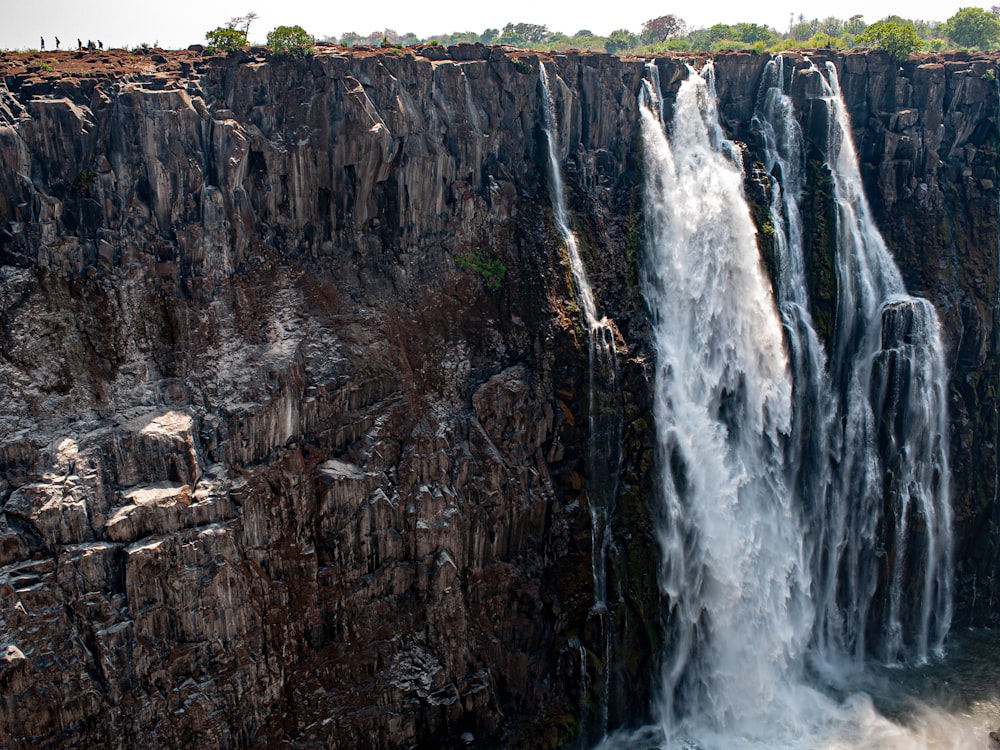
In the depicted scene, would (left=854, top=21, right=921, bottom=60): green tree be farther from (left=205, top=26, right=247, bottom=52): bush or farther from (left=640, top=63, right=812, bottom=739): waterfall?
(left=205, top=26, right=247, bottom=52): bush

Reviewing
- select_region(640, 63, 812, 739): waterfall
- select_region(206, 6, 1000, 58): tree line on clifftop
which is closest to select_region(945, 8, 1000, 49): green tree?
select_region(206, 6, 1000, 58): tree line on clifftop

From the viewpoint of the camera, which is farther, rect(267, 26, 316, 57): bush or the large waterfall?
the large waterfall

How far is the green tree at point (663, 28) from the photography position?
68938 millimetres

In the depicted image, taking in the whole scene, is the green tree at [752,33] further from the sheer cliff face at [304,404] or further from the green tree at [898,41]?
the sheer cliff face at [304,404]

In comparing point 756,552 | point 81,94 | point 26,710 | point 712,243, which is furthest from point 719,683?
point 81,94

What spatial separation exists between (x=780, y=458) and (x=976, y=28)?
46.1 m

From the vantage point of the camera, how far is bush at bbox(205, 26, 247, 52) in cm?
3008

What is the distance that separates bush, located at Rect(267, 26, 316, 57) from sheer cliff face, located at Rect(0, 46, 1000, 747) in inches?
19.7

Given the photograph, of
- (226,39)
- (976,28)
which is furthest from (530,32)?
(226,39)

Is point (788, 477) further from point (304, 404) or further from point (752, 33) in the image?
point (752, 33)

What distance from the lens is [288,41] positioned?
96.3 ft

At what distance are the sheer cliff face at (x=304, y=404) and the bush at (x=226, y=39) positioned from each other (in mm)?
1023

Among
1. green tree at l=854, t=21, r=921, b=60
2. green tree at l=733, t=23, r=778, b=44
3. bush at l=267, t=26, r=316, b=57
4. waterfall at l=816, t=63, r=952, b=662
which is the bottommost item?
waterfall at l=816, t=63, r=952, b=662

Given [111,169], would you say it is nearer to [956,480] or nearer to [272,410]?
[272,410]
